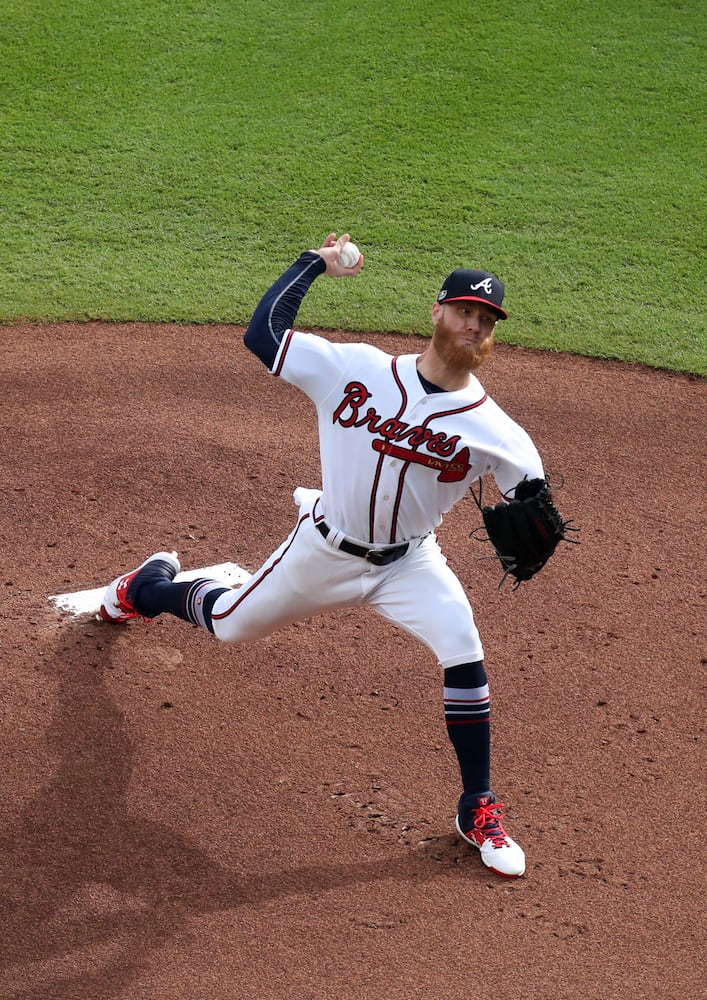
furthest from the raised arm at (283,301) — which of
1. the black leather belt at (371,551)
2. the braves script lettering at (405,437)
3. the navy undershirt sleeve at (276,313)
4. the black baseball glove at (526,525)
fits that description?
the black baseball glove at (526,525)

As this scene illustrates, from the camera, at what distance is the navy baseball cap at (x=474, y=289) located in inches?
143

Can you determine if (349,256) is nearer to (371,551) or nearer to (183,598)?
(371,551)

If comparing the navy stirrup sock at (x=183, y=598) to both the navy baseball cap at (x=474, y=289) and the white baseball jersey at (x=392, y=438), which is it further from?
the navy baseball cap at (x=474, y=289)

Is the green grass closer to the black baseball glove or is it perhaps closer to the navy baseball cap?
the navy baseball cap

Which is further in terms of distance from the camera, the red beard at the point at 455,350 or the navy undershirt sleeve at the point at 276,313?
the navy undershirt sleeve at the point at 276,313

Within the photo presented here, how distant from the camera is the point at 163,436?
592 cm

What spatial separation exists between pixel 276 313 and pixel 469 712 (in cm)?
148

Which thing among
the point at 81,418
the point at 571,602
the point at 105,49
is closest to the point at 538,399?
the point at 571,602

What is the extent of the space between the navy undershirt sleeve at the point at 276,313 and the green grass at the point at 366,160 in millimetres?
3348

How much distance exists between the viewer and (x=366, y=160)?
8859 mm

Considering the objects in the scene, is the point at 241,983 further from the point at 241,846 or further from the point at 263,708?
the point at 263,708

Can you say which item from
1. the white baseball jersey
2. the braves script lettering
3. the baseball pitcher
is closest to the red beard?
the baseball pitcher

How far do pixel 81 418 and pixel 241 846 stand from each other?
2.98 m

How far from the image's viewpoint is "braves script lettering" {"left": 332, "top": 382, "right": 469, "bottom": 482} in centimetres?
361
